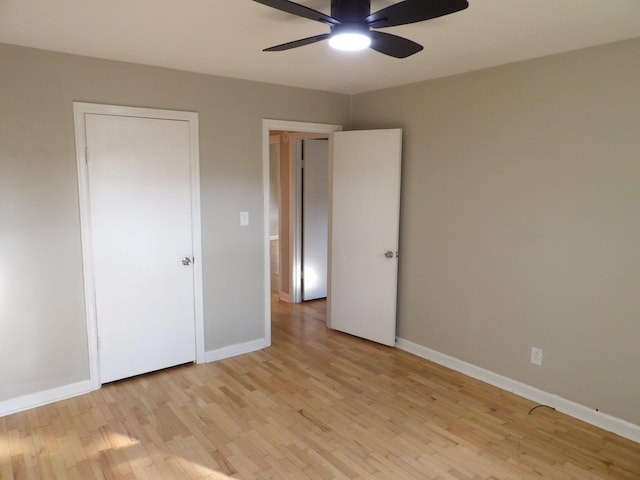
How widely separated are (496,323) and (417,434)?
3.68ft

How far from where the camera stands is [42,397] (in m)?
3.09

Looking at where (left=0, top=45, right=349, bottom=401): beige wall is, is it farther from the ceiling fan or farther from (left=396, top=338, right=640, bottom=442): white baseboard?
(left=396, top=338, right=640, bottom=442): white baseboard

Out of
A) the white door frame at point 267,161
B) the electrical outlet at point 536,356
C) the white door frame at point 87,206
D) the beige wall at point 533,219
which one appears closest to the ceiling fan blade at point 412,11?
the beige wall at point 533,219

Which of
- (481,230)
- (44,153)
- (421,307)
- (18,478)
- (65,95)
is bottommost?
(18,478)

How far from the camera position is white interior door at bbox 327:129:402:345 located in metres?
4.01

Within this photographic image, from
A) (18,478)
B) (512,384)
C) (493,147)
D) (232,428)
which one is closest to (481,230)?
(493,147)

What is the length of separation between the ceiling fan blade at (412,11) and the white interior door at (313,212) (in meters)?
3.56

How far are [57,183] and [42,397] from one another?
147 cm

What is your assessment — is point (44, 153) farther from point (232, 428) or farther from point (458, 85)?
point (458, 85)

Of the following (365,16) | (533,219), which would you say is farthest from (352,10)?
(533,219)

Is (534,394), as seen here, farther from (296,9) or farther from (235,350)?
(296,9)

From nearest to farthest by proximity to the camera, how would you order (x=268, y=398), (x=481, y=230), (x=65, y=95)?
(x=65, y=95) < (x=268, y=398) < (x=481, y=230)

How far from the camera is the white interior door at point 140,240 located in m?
3.22

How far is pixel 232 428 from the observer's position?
112 inches
